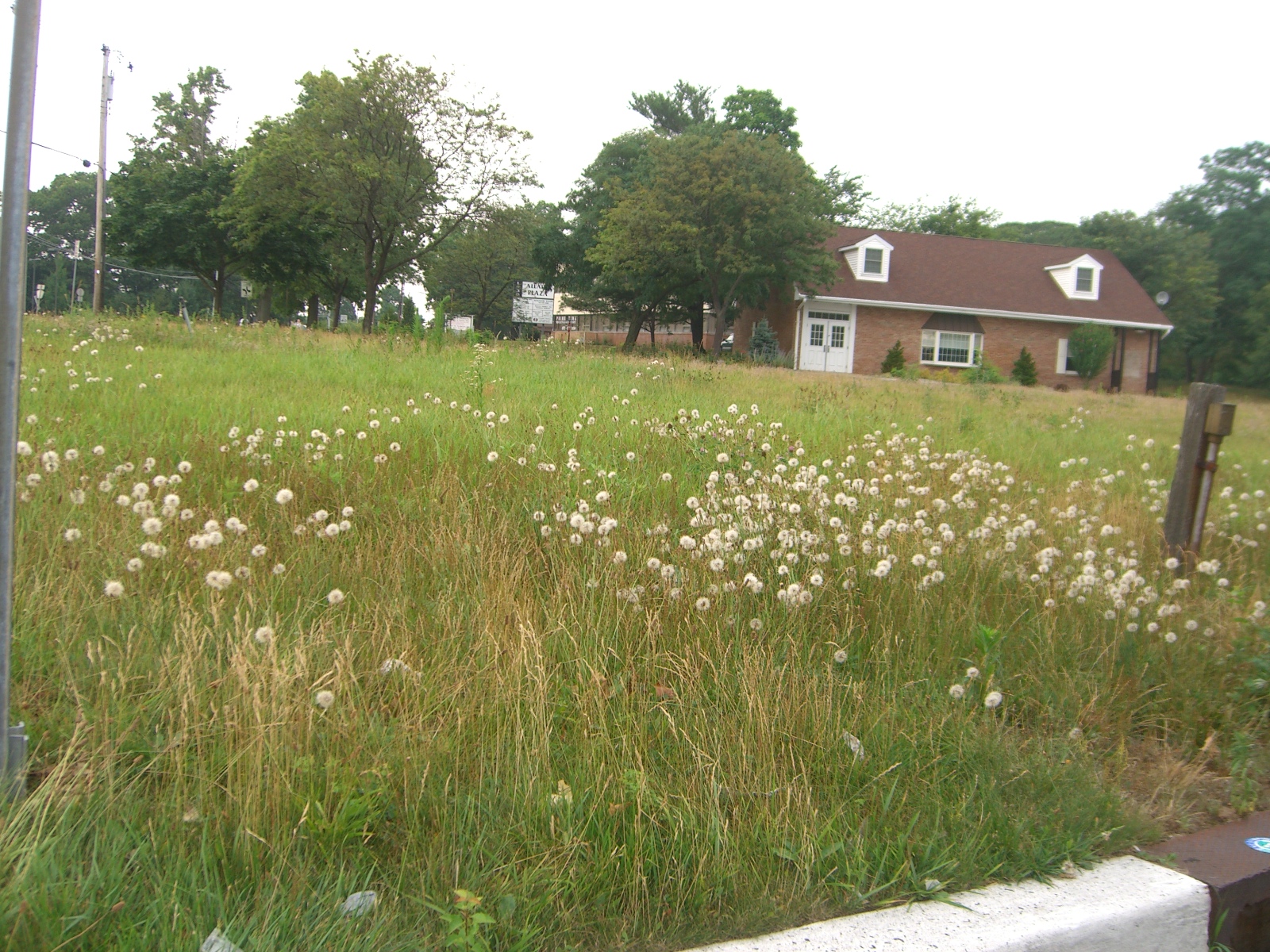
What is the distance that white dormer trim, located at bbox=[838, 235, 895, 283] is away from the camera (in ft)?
111

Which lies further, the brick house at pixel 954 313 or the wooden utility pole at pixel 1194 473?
the brick house at pixel 954 313

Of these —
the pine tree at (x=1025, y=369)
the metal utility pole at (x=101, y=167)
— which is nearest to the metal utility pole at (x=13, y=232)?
the metal utility pole at (x=101, y=167)

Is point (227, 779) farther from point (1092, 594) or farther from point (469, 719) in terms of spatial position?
point (1092, 594)

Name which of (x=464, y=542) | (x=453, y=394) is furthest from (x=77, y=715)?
(x=453, y=394)

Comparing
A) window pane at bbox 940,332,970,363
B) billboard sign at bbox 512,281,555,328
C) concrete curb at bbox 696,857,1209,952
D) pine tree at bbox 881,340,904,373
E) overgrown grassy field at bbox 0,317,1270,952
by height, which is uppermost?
billboard sign at bbox 512,281,555,328

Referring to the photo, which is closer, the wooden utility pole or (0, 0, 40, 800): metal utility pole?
(0, 0, 40, 800): metal utility pole

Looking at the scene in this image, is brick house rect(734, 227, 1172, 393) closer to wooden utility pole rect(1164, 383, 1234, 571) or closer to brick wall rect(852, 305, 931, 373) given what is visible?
brick wall rect(852, 305, 931, 373)

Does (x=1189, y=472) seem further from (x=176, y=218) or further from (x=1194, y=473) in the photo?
(x=176, y=218)

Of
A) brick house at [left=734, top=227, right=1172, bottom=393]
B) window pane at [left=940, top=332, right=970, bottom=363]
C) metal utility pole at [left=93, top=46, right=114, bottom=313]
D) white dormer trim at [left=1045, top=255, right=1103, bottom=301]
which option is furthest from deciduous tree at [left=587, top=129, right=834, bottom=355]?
metal utility pole at [left=93, top=46, right=114, bottom=313]

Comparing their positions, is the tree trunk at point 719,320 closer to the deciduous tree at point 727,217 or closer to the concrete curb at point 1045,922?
the deciduous tree at point 727,217

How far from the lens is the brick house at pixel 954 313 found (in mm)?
33375

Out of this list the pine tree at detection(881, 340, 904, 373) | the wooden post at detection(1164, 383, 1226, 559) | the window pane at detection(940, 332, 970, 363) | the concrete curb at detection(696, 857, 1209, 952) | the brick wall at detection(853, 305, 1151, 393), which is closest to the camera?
the concrete curb at detection(696, 857, 1209, 952)

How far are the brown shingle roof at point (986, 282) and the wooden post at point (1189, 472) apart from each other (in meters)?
28.0

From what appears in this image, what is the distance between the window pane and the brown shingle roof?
1.16 metres
